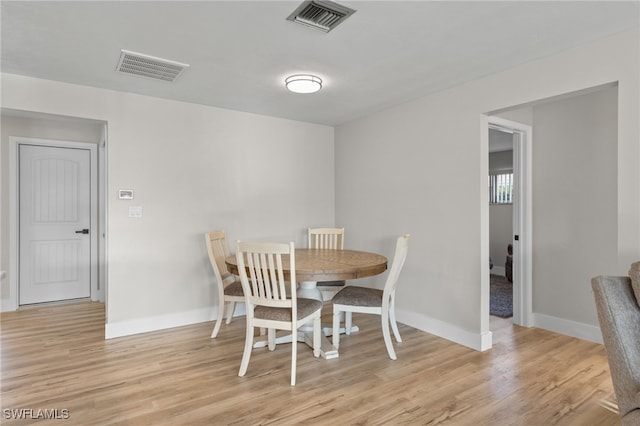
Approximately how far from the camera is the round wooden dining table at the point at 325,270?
8.12 ft

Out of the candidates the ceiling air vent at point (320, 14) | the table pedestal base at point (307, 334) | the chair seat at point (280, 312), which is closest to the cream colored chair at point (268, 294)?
the chair seat at point (280, 312)

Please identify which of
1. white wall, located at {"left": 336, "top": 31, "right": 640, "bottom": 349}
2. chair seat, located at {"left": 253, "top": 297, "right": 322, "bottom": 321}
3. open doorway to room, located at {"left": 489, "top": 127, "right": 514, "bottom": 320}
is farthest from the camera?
open doorway to room, located at {"left": 489, "top": 127, "right": 514, "bottom": 320}

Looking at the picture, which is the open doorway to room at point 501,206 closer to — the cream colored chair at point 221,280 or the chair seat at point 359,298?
the chair seat at point 359,298

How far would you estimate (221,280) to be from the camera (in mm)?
3303

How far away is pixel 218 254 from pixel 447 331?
229cm

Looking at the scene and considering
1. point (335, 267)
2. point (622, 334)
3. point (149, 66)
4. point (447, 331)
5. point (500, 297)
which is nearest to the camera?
point (622, 334)

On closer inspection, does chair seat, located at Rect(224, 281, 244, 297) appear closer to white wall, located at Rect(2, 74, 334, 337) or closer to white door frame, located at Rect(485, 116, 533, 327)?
white wall, located at Rect(2, 74, 334, 337)

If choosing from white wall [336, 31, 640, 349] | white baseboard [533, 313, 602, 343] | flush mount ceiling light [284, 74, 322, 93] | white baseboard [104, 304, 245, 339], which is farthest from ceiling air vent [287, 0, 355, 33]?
white baseboard [533, 313, 602, 343]

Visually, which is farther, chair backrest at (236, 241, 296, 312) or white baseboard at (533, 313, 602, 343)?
white baseboard at (533, 313, 602, 343)

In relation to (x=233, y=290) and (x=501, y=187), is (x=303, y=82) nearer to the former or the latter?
(x=233, y=290)

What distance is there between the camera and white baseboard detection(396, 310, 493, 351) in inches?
117

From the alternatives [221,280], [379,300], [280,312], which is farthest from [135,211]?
[379,300]

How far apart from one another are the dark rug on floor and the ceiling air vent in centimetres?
349

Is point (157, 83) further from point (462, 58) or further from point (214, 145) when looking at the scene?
point (462, 58)
